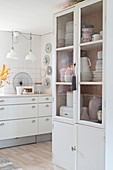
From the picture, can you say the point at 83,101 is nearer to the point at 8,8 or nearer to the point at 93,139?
the point at 93,139

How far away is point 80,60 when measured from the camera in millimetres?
2879

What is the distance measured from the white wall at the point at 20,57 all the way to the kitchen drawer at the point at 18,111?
0.79 metres

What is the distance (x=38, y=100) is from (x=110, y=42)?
2607 mm

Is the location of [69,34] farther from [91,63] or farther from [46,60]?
[46,60]

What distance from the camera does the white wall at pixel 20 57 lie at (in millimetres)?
5152

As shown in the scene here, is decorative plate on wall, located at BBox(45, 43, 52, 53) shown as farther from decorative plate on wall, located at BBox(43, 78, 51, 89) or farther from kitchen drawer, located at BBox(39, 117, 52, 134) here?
kitchen drawer, located at BBox(39, 117, 52, 134)

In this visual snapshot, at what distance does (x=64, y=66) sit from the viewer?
10.4 ft

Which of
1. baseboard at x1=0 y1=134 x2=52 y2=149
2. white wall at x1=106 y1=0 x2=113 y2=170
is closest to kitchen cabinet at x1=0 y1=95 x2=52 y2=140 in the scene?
baseboard at x1=0 y1=134 x2=52 y2=149

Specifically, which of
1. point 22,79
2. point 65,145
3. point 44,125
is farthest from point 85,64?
point 22,79

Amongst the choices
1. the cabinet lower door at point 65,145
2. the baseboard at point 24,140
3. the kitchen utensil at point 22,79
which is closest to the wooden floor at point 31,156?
the baseboard at point 24,140

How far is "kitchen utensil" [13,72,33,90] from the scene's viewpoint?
17.4ft

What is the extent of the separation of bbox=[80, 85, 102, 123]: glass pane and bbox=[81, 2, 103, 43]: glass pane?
0.57m

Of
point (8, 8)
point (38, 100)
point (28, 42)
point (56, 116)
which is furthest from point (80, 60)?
point (28, 42)

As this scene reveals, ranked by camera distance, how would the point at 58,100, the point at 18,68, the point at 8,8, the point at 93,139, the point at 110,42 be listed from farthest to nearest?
the point at 18,68
the point at 8,8
the point at 58,100
the point at 93,139
the point at 110,42
